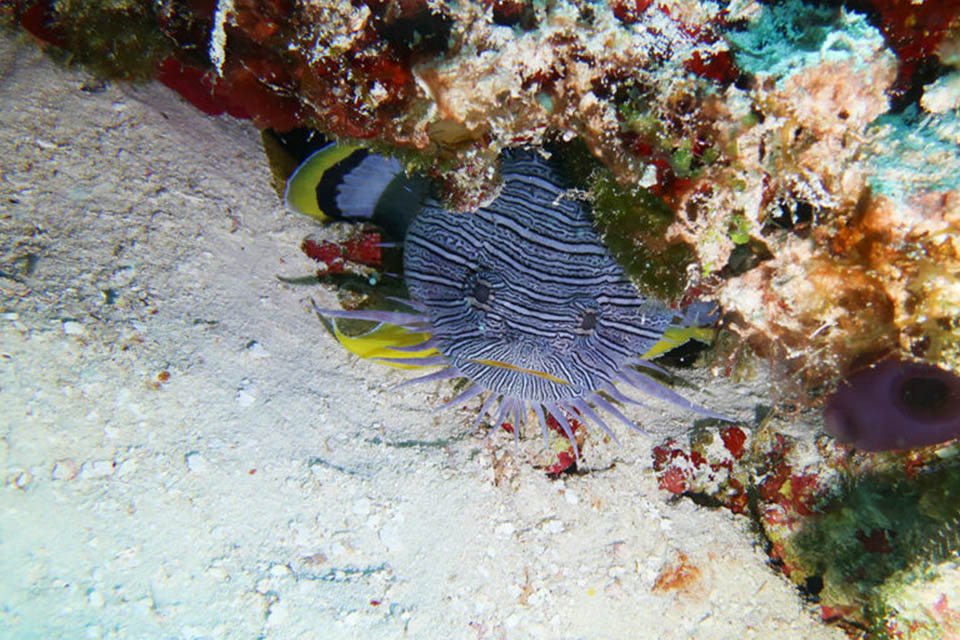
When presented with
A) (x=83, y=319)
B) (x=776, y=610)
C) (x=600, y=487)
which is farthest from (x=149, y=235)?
(x=776, y=610)

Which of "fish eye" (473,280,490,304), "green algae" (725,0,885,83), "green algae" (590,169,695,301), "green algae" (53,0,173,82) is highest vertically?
"green algae" (725,0,885,83)

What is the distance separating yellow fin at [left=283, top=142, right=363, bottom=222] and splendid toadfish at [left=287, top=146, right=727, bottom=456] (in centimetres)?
102

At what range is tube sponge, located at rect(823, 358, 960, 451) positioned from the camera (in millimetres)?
2838

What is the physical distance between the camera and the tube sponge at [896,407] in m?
2.84

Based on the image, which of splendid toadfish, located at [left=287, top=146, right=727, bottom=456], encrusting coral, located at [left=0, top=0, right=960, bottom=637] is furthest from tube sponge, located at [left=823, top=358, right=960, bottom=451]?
splendid toadfish, located at [left=287, top=146, right=727, bottom=456]

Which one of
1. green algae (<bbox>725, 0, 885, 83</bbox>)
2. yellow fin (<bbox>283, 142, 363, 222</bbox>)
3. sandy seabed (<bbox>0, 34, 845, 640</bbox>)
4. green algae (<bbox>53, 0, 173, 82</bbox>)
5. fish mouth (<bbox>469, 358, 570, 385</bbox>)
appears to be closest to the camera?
green algae (<bbox>725, 0, 885, 83</bbox>)

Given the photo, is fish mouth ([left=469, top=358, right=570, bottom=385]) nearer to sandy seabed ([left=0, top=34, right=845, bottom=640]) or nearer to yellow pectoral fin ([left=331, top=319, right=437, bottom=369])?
yellow pectoral fin ([left=331, top=319, right=437, bottom=369])

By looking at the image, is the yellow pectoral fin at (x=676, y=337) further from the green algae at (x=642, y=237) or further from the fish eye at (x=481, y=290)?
the fish eye at (x=481, y=290)

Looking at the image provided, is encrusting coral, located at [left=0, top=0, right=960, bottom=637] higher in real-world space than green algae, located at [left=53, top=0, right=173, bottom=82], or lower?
higher

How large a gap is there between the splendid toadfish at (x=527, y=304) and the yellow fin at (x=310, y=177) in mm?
1018

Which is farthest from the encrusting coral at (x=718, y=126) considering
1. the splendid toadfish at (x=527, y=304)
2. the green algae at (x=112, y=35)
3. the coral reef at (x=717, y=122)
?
the green algae at (x=112, y=35)

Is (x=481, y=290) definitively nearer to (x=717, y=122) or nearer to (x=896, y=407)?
(x=717, y=122)

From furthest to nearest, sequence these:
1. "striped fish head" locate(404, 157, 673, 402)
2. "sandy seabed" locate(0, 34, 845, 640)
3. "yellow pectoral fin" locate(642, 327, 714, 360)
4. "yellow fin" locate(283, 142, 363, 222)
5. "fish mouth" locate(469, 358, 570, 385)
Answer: "yellow fin" locate(283, 142, 363, 222) → "yellow pectoral fin" locate(642, 327, 714, 360) → "striped fish head" locate(404, 157, 673, 402) → "fish mouth" locate(469, 358, 570, 385) → "sandy seabed" locate(0, 34, 845, 640)

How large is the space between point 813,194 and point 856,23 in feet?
2.49
